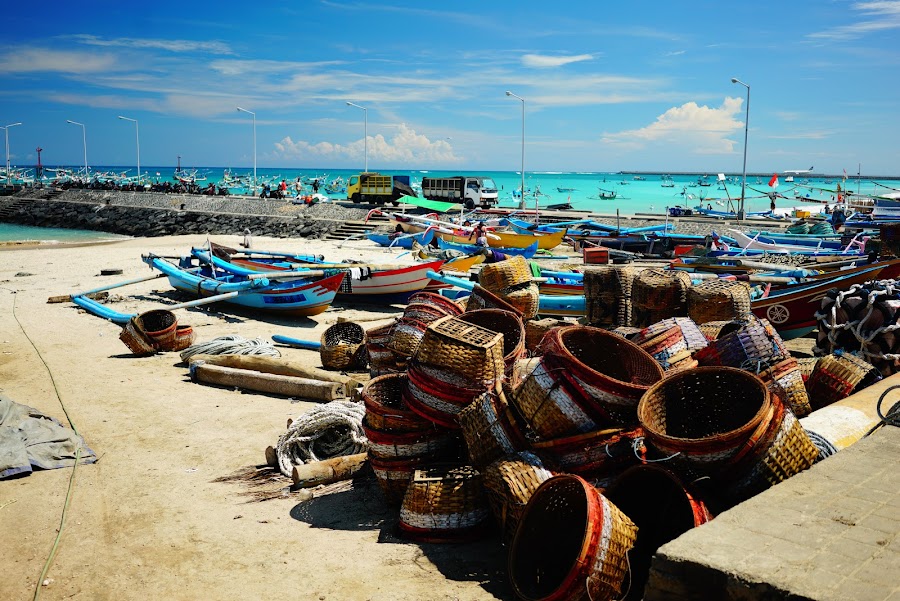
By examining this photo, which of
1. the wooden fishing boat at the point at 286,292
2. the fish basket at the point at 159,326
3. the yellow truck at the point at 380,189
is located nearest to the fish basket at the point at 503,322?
the fish basket at the point at 159,326

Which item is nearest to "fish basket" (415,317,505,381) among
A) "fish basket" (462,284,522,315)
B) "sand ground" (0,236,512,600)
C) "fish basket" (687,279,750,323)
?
"sand ground" (0,236,512,600)

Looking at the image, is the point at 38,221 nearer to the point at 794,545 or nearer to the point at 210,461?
the point at 210,461

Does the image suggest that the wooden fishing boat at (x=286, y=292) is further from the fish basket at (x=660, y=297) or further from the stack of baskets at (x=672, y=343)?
the stack of baskets at (x=672, y=343)

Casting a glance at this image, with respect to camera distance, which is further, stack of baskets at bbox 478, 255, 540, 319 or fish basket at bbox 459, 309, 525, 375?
stack of baskets at bbox 478, 255, 540, 319

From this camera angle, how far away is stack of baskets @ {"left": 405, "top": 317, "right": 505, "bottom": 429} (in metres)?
5.46

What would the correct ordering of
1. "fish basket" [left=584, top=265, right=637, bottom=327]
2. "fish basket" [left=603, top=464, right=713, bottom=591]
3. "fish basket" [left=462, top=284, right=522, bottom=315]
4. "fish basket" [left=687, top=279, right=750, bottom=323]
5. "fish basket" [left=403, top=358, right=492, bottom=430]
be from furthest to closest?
1. "fish basket" [left=584, top=265, right=637, bottom=327]
2. "fish basket" [left=687, top=279, right=750, bottom=323]
3. "fish basket" [left=462, top=284, right=522, bottom=315]
4. "fish basket" [left=403, top=358, right=492, bottom=430]
5. "fish basket" [left=603, top=464, right=713, bottom=591]

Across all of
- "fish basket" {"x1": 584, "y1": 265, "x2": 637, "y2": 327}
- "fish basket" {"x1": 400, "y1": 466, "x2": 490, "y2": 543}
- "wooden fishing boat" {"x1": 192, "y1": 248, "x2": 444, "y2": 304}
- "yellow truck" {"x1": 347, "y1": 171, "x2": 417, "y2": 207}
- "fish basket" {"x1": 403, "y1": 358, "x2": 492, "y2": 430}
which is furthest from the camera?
"yellow truck" {"x1": 347, "y1": 171, "x2": 417, "y2": 207}

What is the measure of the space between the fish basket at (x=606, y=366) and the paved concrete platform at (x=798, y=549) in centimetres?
109

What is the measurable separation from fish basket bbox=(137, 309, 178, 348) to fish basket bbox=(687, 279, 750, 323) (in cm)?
813

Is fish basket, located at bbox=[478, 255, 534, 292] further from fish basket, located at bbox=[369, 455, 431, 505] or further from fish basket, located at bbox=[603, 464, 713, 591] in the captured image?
fish basket, located at bbox=[603, 464, 713, 591]

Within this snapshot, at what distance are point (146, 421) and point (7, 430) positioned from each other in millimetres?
1526

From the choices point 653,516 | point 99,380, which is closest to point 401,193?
point 99,380

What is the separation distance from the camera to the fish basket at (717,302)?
8.04 metres

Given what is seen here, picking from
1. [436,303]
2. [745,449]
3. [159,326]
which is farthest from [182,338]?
[745,449]
